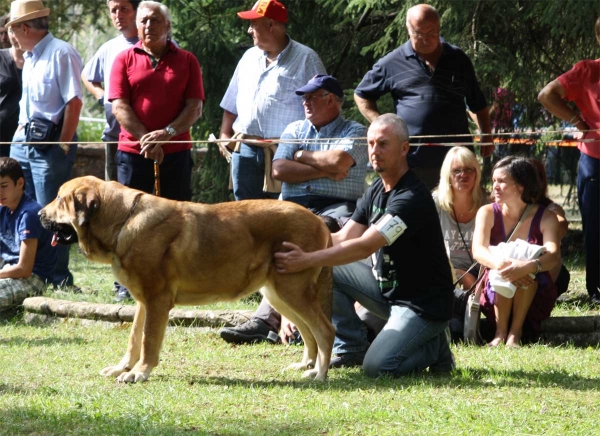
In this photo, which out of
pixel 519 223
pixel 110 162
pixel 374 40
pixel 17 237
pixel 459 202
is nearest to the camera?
pixel 519 223

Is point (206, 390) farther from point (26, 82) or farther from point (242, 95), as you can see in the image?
point (26, 82)

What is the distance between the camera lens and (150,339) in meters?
6.14

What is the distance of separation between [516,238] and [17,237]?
456 cm

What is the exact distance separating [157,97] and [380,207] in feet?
9.17

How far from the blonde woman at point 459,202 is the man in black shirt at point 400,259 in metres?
1.50

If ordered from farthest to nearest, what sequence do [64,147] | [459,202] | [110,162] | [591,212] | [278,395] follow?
1. [110,162]
2. [64,147]
3. [591,212]
4. [459,202]
5. [278,395]

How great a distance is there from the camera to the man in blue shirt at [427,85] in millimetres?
8172

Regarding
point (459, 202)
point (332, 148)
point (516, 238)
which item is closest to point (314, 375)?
point (332, 148)

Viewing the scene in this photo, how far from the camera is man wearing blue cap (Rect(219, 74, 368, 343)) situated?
7527mm

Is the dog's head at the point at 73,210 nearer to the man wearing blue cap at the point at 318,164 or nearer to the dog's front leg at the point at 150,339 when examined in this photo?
the dog's front leg at the point at 150,339

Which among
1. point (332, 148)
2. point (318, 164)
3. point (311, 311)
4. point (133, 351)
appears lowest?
point (133, 351)

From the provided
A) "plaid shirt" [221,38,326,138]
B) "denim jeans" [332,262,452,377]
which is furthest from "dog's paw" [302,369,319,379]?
"plaid shirt" [221,38,326,138]

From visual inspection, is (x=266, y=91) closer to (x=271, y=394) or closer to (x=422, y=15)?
(x=422, y=15)

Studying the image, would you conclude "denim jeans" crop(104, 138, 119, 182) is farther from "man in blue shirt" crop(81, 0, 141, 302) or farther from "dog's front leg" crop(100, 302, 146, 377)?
"dog's front leg" crop(100, 302, 146, 377)
